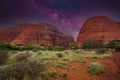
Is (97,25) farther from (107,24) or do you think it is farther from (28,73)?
(28,73)

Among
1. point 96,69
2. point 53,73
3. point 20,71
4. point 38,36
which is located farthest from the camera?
point 38,36

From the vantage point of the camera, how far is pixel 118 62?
99.0ft

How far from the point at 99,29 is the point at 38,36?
3864cm

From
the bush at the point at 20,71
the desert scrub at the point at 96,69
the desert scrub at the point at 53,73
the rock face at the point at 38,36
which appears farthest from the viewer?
the rock face at the point at 38,36

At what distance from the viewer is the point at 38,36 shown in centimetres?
14325

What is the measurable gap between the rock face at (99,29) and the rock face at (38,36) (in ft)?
69.0

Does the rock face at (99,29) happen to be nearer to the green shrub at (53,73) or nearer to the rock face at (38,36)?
the rock face at (38,36)

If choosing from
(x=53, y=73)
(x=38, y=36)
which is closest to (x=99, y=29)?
(x=38, y=36)

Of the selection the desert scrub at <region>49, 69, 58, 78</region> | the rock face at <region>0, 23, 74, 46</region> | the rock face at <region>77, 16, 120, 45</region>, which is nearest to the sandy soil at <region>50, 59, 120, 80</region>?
the desert scrub at <region>49, 69, 58, 78</region>

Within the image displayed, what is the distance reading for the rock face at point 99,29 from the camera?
11593cm

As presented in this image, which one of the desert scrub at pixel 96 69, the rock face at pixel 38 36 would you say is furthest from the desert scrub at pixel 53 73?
the rock face at pixel 38 36

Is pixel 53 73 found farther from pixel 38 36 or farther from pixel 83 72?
pixel 38 36

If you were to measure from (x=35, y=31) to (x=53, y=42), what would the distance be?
1342cm

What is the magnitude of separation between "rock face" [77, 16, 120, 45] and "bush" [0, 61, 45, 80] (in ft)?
308
